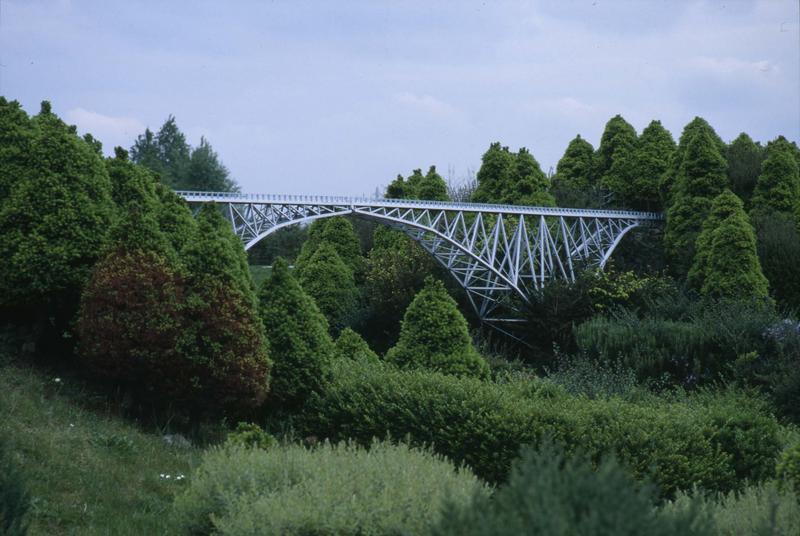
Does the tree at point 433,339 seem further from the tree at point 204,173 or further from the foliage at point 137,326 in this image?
the tree at point 204,173

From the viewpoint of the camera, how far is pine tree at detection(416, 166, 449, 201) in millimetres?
35931

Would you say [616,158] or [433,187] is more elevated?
[616,158]

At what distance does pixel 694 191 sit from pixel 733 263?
238 inches

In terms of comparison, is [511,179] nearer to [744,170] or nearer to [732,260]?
[744,170]

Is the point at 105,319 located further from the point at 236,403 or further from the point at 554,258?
the point at 554,258

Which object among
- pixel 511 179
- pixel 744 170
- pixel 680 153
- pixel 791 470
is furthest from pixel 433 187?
pixel 791 470

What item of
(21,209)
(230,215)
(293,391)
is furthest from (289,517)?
(230,215)

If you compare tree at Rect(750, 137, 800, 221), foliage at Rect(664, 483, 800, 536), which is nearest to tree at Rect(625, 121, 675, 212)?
tree at Rect(750, 137, 800, 221)

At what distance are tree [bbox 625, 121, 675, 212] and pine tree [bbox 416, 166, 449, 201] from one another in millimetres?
8835

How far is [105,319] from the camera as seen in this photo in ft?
33.3

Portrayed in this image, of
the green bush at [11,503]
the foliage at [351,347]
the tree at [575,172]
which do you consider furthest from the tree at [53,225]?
the tree at [575,172]

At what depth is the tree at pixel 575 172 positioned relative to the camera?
3991cm

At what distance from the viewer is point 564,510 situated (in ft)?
11.8

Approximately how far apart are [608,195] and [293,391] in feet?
97.7
